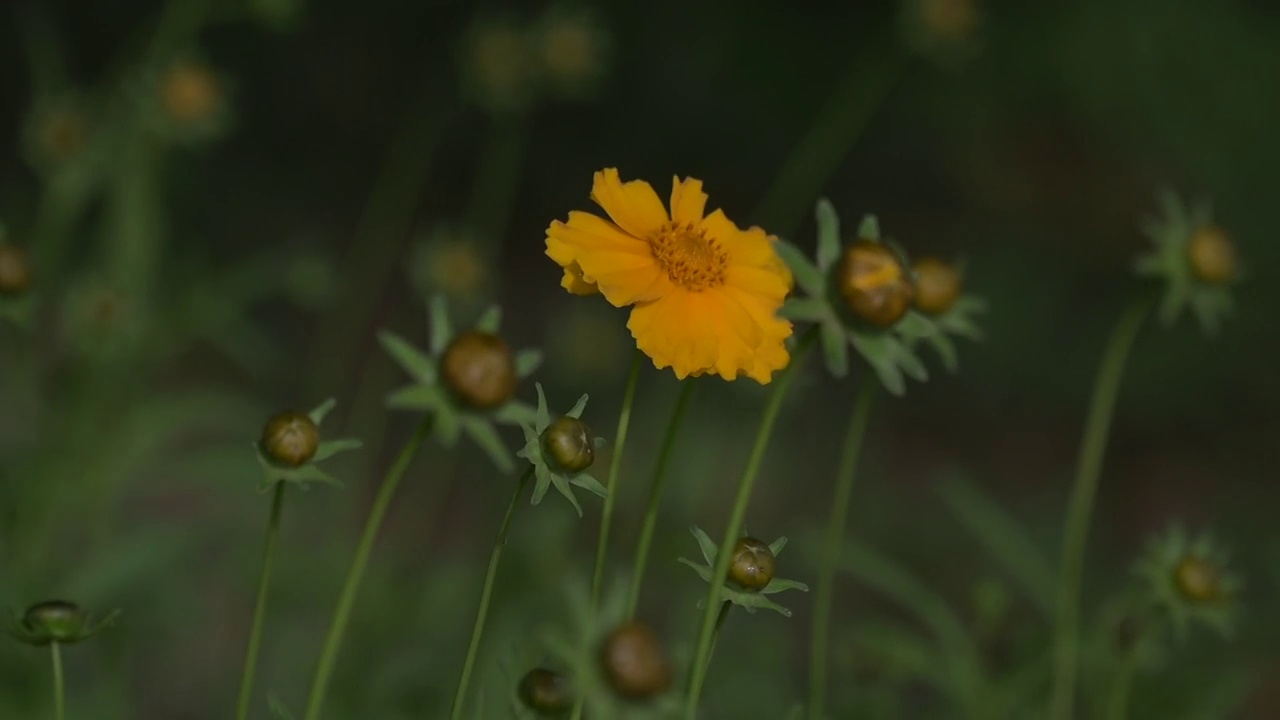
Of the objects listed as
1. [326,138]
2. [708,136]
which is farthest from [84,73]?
[708,136]

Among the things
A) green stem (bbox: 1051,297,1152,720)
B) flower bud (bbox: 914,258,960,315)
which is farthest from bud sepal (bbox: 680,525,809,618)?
green stem (bbox: 1051,297,1152,720)

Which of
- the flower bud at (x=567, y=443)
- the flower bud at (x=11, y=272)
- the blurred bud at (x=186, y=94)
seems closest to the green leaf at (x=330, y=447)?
the flower bud at (x=567, y=443)

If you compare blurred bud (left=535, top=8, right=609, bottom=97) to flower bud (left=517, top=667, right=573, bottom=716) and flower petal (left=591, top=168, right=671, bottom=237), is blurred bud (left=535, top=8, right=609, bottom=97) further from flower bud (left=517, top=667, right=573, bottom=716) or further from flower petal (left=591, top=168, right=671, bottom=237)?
flower bud (left=517, top=667, right=573, bottom=716)

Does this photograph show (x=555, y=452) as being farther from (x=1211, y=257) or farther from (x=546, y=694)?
(x=1211, y=257)

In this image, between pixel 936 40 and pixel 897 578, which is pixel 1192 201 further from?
pixel 897 578

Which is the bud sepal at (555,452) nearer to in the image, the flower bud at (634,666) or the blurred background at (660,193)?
the flower bud at (634,666)

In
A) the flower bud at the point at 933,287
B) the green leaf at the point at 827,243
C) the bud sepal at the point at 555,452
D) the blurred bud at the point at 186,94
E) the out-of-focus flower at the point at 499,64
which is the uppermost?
the out-of-focus flower at the point at 499,64
